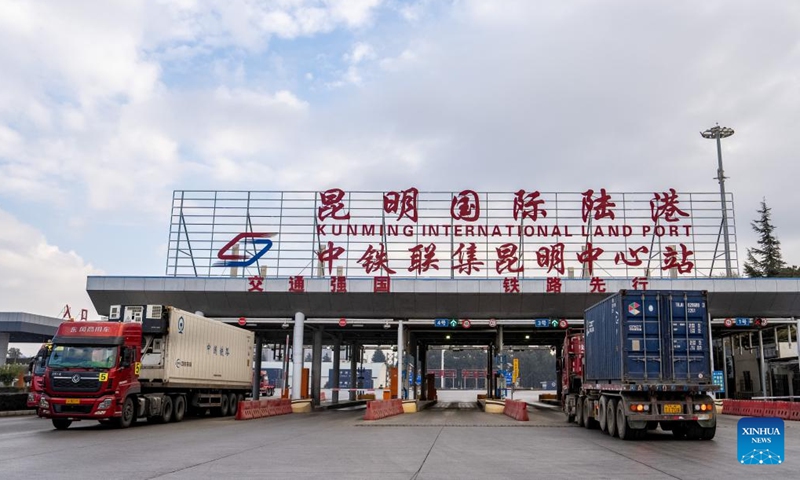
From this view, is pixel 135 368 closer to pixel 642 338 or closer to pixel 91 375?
pixel 91 375

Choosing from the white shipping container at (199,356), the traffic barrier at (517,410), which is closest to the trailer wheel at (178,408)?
the white shipping container at (199,356)

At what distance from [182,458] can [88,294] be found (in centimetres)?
2739

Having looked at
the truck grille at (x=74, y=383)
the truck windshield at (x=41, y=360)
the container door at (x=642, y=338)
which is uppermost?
the container door at (x=642, y=338)

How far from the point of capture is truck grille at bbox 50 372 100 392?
22.2 m

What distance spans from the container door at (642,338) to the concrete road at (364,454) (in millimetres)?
1782

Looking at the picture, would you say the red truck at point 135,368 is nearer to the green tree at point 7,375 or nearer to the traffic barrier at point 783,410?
the traffic barrier at point 783,410

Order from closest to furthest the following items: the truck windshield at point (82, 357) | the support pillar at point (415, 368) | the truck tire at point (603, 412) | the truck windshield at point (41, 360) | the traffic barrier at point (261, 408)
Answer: the truck tire at point (603, 412) < the truck windshield at point (82, 357) < the truck windshield at point (41, 360) < the traffic barrier at point (261, 408) < the support pillar at point (415, 368)

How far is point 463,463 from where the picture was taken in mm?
13625

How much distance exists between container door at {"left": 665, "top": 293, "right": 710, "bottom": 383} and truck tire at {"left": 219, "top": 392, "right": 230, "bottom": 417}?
19.3 m

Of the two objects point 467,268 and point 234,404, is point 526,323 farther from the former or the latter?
point 234,404

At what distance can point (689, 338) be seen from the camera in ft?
63.7

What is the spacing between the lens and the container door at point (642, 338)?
752 inches

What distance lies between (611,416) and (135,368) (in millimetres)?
14989

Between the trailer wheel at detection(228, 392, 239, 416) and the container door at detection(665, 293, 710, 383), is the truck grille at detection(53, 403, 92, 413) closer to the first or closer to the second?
the trailer wheel at detection(228, 392, 239, 416)
